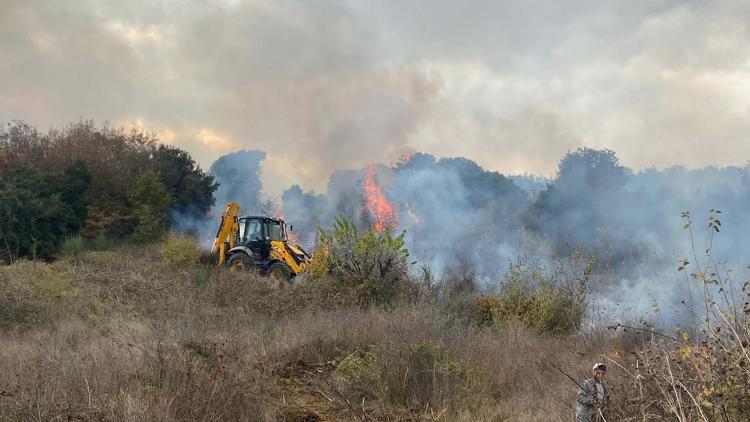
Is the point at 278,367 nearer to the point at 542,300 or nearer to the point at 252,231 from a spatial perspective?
the point at 542,300

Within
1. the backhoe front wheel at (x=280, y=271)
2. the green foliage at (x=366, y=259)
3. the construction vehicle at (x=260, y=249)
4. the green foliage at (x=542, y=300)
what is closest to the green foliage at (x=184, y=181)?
the construction vehicle at (x=260, y=249)

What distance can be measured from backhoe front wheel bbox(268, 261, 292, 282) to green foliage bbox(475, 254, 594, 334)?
702 centimetres

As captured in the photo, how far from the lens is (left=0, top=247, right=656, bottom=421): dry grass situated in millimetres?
5078

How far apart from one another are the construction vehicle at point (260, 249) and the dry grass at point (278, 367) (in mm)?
5812

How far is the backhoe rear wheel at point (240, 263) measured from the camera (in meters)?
18.8

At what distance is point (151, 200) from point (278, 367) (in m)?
22.3

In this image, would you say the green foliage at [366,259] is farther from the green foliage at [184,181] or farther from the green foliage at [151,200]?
the green foliage at [184,181]

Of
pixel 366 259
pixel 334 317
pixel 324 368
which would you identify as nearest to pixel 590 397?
pixel 324 368

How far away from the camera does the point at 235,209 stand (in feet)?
70.3

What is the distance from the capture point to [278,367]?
24.2 feet

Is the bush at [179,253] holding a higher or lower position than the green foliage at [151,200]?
lower

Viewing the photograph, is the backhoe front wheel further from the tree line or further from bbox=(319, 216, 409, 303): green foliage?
the tree line

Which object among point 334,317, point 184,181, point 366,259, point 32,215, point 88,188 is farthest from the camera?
point 184,181

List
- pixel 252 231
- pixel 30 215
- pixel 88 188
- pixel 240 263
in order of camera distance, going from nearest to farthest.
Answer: pixel 240 263, pixel 252 231, pixel 30 215, pixel 88 188
